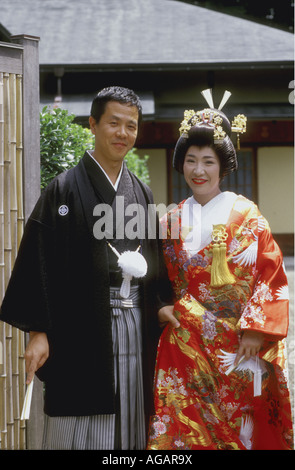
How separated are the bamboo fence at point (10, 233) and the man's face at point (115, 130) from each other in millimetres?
709

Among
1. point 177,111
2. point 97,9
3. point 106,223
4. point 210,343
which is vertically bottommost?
point 210,343

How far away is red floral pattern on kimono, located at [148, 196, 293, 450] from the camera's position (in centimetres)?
305

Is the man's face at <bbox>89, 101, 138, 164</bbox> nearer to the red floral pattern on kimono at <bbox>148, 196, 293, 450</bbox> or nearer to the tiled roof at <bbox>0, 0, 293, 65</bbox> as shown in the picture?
the red floral pattern on kimono at <bbox>148, 196, 293, 450</bbox>

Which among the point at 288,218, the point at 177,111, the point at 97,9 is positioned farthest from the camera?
the point at 97,9

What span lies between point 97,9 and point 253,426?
1340cm

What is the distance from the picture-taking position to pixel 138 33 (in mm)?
13438

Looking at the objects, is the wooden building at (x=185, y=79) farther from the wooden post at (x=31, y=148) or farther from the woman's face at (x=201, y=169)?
the woman's face at (x=201, y=169)

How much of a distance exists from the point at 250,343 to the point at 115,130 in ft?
3.96

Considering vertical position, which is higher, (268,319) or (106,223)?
(106,223)

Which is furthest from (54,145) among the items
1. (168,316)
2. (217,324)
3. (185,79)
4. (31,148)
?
(185,79)

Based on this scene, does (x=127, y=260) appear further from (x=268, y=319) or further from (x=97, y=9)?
(x=97, y=9)

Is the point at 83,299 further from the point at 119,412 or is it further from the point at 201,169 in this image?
the point at 201,169
